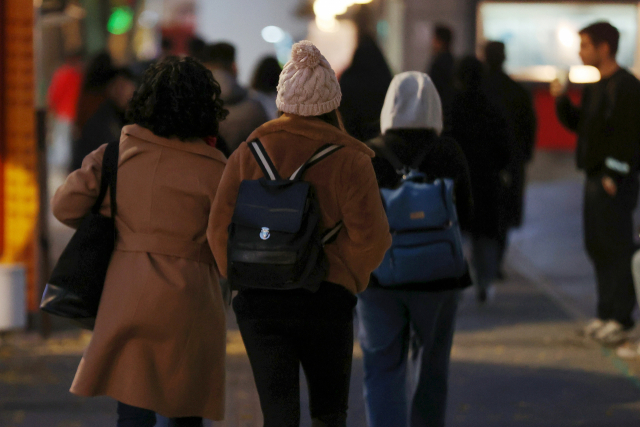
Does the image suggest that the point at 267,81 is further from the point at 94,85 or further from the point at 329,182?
the point at 329,182

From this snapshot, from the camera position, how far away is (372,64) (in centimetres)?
817

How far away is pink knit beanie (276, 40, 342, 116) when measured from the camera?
138 inches

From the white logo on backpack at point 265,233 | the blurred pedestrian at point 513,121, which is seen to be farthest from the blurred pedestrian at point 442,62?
the white logo on backpack at point 265,233

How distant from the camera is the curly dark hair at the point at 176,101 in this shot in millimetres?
3684

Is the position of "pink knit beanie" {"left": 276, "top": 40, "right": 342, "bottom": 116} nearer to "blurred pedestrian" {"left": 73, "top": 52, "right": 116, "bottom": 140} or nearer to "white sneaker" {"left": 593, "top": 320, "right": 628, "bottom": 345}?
"white sneaker" {"left": 593, "top": 320, "right": 628, "bottom": 345}

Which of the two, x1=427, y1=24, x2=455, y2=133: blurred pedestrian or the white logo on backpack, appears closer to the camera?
the white logo on backpack

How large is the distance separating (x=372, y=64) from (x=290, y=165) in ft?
15.8

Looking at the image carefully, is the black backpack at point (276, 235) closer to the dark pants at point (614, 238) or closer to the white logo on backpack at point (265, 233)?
the white logo on backpack at point (265, 233)

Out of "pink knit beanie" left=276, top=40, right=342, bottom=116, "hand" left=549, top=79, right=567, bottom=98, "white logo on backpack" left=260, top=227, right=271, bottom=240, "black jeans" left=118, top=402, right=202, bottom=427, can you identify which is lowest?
"black jeans" left=118, top=402, right=202, bottom=427

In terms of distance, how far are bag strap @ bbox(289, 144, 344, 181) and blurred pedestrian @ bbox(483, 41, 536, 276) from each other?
18.3 feet

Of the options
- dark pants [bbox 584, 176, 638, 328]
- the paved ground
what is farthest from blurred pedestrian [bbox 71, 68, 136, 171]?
dark pants [bbox 584, 176, 638, 328]

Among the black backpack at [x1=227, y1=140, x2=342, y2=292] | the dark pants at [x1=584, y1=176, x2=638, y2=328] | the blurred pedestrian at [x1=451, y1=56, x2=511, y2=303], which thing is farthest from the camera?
the blurred pedestrian at [x1=451, y1=56, x2=511, y2=303]

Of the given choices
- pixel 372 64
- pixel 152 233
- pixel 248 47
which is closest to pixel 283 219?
pixel 152 233

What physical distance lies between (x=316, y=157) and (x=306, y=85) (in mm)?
250
